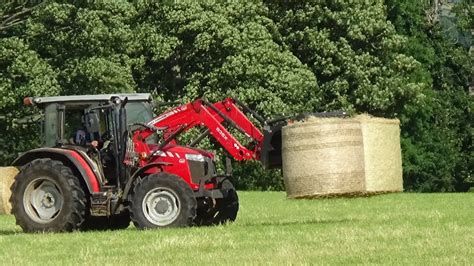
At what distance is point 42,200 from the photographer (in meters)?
19.6

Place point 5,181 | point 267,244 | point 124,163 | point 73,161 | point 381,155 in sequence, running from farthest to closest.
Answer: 1. point 5,181
2. point 124,163
3. point 73,161
4. point 381,155
5. point 267,244

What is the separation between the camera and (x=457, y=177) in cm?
6712

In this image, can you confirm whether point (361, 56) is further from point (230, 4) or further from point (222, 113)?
point (222, 113)

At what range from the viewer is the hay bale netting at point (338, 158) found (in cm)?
1677

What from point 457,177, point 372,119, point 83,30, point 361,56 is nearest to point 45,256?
point 372,119

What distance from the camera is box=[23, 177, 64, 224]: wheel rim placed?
1944 centimetres

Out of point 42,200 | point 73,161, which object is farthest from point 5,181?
point 73,161

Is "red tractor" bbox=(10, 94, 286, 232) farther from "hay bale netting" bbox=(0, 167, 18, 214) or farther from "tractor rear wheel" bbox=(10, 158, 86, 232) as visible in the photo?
"hay bale netting" bbox=(0, 167, 18, 214)

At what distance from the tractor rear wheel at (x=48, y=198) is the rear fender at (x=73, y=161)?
0.16m

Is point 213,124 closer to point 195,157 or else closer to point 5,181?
point 195,157

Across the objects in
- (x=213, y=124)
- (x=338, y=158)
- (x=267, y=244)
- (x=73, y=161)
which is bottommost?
(x=267, y=244)

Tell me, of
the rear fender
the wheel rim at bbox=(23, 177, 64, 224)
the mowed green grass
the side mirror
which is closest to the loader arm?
the side mirror

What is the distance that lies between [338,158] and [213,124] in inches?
138

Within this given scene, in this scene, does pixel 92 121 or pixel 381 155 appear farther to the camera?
pixel 92 121
